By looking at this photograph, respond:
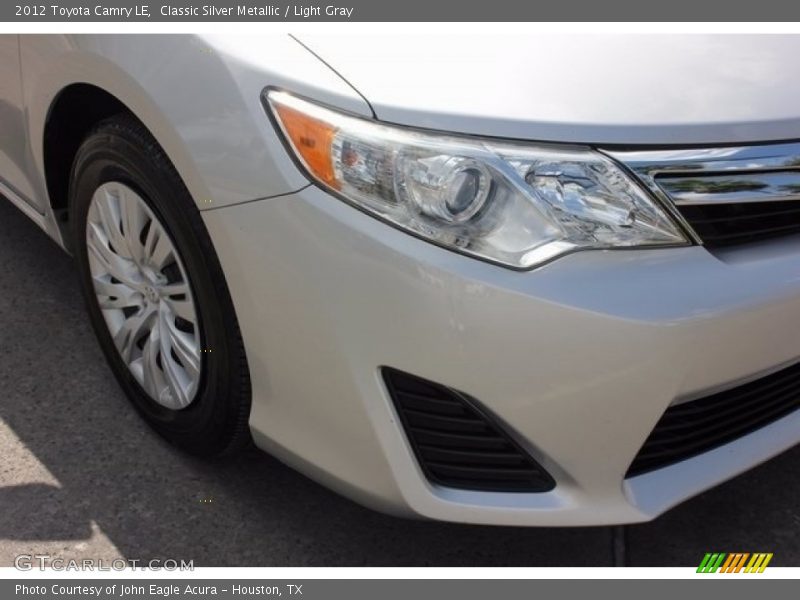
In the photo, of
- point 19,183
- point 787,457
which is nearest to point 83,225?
point 19,183

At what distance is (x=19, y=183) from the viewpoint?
9.41 ft

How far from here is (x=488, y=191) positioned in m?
1.74

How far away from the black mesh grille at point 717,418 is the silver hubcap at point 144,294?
40.2 inches

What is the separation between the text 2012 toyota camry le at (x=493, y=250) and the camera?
1.71m

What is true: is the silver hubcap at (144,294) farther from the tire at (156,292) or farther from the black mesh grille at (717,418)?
the black mesh grille at (717,418)

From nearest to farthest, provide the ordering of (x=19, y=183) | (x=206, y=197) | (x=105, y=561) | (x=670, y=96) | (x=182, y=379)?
(x=670, y=96) < (x=206, y=197) < (x=105, y=561) < (x=182, y=379) < (x=19, y=183)

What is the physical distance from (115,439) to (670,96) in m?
1.65

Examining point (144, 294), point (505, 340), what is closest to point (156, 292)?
point (144, 294)

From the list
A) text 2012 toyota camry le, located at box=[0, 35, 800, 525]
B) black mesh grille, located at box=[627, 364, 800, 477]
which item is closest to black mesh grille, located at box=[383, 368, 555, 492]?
text 2012 toyota camry le, located at box=[0, 35, 800, 525]

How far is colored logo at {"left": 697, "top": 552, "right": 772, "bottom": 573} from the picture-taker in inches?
87.3

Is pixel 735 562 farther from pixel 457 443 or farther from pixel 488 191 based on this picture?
pixel 488 191

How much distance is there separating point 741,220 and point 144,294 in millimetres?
1389

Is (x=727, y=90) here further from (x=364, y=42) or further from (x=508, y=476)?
(x=508, y=476)

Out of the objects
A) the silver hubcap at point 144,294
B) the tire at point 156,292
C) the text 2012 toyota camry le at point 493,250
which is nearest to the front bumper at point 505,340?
the text 2012 toyota camry le at point 493,250
